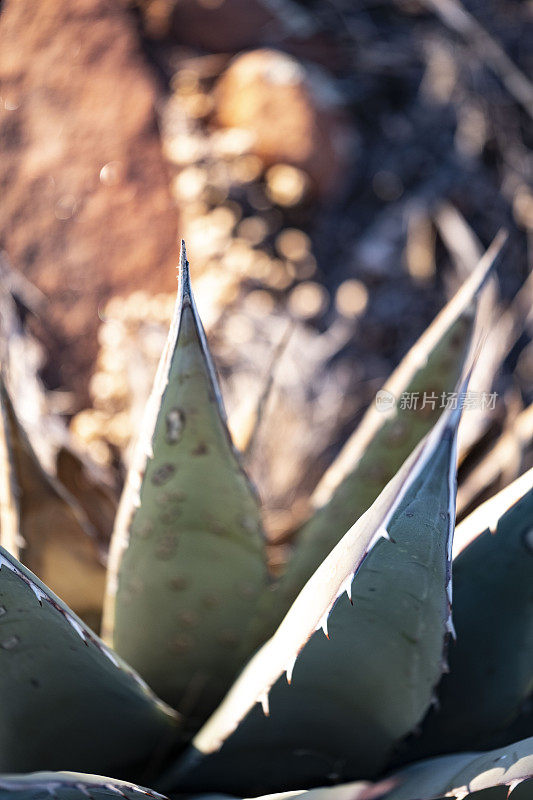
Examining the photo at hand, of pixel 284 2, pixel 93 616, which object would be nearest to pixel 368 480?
pixel 93 616

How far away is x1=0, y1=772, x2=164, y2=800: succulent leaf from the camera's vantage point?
391mm

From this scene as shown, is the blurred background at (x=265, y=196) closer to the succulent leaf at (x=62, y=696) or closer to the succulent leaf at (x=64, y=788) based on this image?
the succulent leaf at (x=62, y=696)

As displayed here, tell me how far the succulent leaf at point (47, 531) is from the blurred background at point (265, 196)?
1.05 feet

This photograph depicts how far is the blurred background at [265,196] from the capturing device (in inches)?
56.4

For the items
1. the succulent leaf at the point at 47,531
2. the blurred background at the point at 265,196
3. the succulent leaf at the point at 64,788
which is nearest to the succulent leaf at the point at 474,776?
the succulent leaf at the point at 64,788

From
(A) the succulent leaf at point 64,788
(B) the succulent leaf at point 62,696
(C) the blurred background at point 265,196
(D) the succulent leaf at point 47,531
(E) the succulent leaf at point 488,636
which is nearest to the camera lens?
(A) the succulent leaf at point 64,788

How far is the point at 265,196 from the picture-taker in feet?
6.14

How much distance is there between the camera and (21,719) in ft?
1.90

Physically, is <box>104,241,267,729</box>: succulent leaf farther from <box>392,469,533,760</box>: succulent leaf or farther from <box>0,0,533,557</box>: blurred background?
<box>0,0,533,557</box>: blurred background

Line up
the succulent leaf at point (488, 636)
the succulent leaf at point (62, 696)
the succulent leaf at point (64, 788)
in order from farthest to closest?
the succulent leaf at point (488, 636), the succulent leaf at point (62, 696), the succulent leaf at point (64, 788)

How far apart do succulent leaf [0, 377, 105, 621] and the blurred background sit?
1.05ft

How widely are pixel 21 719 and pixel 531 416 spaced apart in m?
0.68

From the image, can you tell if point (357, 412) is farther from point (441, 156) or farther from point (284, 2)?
point (284, 2)

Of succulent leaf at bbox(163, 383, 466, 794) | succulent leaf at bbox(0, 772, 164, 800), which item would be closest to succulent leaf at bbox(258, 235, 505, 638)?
succulent leaf at bbox(163, 383, 466, 794)
